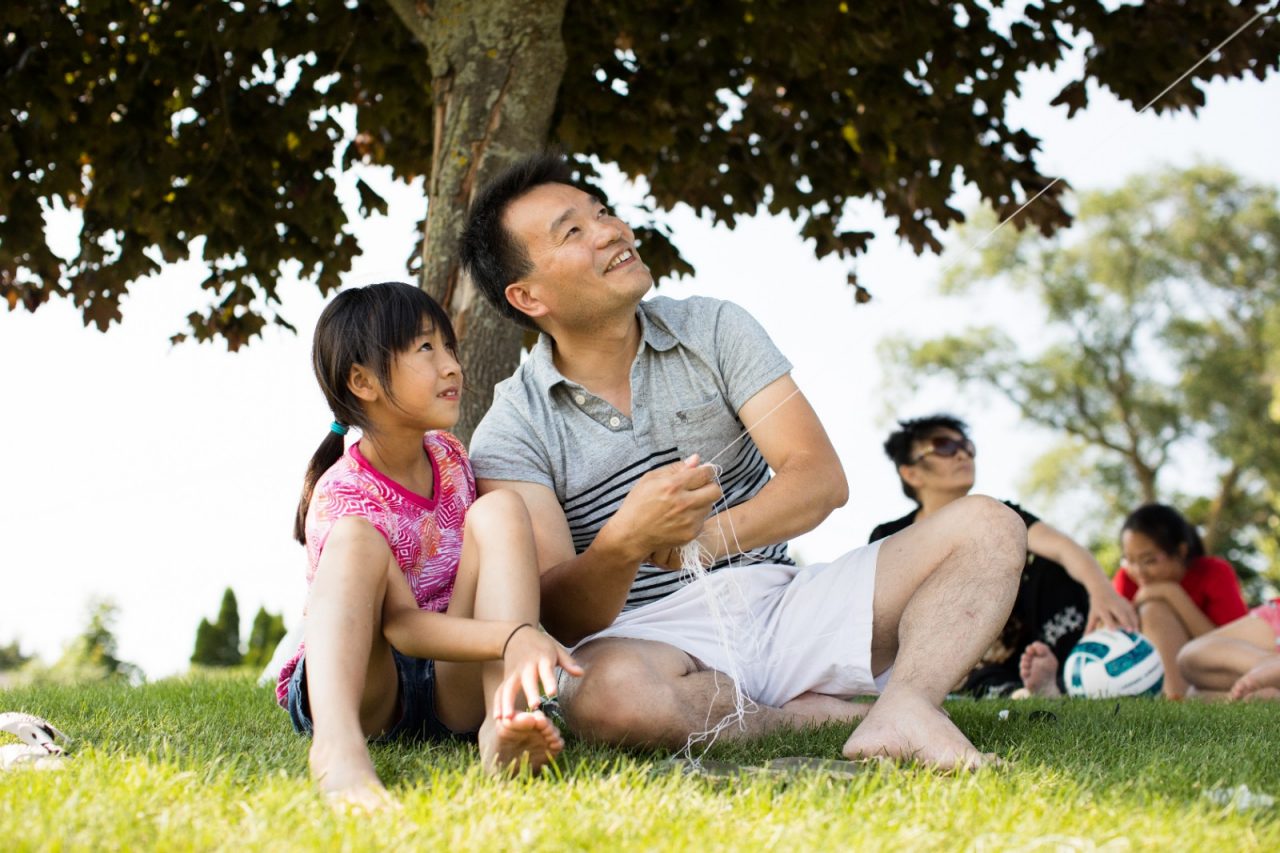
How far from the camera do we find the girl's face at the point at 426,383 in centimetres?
295

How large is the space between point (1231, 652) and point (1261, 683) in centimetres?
48

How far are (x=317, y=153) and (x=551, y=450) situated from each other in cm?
443

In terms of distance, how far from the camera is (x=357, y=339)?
119 inches

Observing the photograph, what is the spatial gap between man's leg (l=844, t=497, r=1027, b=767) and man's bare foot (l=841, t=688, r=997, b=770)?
2 cm

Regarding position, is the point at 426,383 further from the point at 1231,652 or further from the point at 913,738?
A: the point at 1231,652

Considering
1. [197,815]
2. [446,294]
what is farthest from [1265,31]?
[197,815]

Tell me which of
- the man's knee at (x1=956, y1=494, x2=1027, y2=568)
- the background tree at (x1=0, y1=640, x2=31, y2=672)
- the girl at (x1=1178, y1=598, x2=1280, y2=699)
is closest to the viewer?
the man's knee at (x1=956, y1=494, x2=1027, y2=568)

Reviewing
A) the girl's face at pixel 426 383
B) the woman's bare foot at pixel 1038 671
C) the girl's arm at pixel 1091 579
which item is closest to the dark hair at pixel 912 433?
the girl's arm at pixel 1091 579

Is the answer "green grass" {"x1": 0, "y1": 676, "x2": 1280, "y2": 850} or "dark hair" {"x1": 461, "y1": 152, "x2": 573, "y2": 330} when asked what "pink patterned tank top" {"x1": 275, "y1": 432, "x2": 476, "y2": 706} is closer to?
"green grass" {"x1": 0, "y1": 676, "x2": 1280, "y2": 850}

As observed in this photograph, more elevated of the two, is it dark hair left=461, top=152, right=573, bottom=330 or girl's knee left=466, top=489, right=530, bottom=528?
dark hair left=461, top=152, right=573, bottom=330

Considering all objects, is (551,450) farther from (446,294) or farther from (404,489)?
(446,294)

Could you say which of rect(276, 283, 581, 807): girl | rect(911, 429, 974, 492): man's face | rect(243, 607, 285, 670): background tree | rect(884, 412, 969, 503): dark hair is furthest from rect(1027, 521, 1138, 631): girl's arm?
rect(243, 607, 285, 670): background tree

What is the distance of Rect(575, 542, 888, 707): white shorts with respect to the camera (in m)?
2.99

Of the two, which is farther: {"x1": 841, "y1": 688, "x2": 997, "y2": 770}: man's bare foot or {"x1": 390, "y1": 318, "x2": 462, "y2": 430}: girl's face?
{"x1": 390, "y1": 318, "x2": 462, "y2": 430}: girl's face
